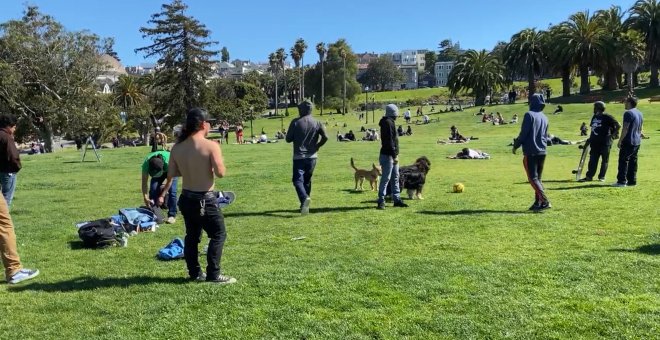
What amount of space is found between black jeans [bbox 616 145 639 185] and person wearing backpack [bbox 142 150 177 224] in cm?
904

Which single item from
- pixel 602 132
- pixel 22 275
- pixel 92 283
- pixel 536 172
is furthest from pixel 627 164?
pixel 22 275

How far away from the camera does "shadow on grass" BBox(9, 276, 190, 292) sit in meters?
5.67

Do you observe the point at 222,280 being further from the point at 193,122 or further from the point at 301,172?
the point at 301,172

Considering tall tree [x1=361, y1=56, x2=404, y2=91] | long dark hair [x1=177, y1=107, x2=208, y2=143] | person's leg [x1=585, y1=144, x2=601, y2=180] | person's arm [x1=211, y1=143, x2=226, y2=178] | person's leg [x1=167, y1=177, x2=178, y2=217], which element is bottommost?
person's leg [x1=167, y1=177, x2=178, y2=217]

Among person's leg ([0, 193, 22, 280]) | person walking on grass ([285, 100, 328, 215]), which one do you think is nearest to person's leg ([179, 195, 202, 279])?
person's leg ([0, 193, 22, 280])

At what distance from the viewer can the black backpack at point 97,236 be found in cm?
755

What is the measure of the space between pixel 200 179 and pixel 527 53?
66.5 metres

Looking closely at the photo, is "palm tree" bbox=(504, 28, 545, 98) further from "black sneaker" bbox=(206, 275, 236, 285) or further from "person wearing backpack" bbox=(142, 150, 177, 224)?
"black sneaker" bbox=(206, 275, 236, 285)

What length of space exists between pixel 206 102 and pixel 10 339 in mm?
62328

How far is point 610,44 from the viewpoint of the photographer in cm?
5794

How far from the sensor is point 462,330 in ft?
13.9

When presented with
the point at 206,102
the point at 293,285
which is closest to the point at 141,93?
the point at 206,102

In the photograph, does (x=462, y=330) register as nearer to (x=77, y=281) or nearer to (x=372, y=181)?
(x=77, y=281)

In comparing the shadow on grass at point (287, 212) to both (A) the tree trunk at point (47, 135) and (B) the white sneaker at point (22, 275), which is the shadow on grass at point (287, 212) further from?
(A) the tree trunk at point (47, 135)
